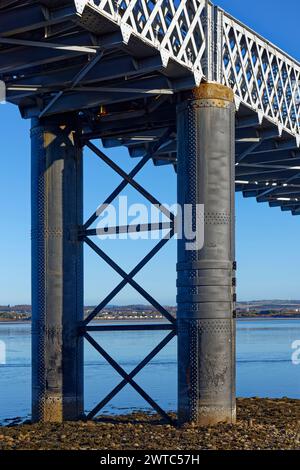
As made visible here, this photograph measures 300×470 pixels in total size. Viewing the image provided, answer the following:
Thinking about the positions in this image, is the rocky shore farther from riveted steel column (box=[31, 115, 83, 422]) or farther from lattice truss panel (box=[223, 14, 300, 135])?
lattice truss panel (box=[223, 14, 300, 135])

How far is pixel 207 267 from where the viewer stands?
2139 cm

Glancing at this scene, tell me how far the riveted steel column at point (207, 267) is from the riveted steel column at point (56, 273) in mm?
3254

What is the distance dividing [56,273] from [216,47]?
6.80 m

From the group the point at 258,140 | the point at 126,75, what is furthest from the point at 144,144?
the point at 126,75

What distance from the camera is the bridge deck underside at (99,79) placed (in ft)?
59.5

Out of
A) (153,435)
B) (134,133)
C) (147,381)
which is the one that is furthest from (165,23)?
(147,381)

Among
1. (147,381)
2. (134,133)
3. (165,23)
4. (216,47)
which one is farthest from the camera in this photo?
(147,381)

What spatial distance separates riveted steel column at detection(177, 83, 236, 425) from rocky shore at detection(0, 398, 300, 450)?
0.75 metres

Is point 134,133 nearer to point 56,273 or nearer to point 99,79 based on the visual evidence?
point 99,79

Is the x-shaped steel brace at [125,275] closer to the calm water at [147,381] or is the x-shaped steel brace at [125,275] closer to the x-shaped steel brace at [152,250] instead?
the x-shaped steel brace at [152,250]

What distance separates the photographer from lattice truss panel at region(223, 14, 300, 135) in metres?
24.0

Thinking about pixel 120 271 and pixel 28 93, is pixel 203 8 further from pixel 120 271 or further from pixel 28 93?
pixel 120 271

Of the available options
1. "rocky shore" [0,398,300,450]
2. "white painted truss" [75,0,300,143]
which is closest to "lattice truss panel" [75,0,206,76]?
"white painted truss" [75,0,300,143]

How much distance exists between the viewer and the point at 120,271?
24.0m
